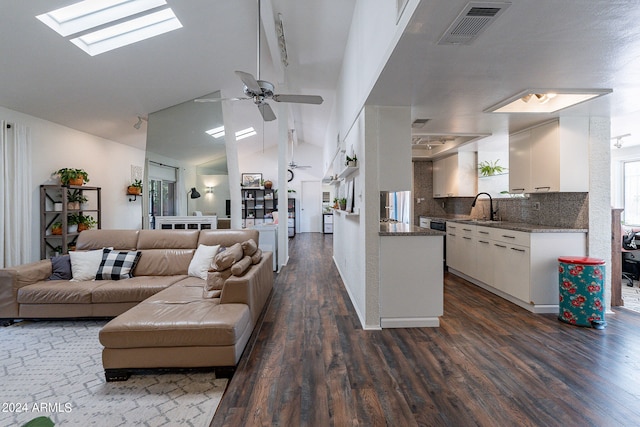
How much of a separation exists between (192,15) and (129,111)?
2736mm

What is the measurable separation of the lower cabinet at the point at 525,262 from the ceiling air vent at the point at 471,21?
8.31 ft

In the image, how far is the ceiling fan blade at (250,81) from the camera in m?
2.91

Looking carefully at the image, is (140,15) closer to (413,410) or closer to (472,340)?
(413,410)

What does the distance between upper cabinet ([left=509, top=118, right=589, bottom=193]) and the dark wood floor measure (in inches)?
59.1

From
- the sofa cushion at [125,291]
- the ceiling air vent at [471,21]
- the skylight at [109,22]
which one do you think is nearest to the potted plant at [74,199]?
the skylight at [109,22]

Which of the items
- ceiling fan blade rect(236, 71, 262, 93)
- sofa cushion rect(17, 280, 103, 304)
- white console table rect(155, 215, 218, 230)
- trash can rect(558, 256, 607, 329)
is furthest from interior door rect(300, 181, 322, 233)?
trash can rect(558, 256, 607, 329)

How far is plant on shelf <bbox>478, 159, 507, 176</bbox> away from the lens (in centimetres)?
515

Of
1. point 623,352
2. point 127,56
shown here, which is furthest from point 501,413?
point 127,56

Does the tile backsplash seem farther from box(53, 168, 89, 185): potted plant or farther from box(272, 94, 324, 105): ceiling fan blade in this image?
box(53, 168, 89, 185): potted plant

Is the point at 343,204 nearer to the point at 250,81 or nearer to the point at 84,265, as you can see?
the point at 250,81

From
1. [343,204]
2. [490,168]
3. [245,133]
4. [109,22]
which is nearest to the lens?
[109,22]

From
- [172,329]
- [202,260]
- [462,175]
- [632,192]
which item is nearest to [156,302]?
A: [172,329]

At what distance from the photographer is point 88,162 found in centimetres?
578

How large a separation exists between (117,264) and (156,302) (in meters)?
1.24
